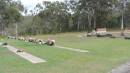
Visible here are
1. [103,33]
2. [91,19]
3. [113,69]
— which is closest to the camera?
[113,69]

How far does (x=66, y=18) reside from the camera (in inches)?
3140

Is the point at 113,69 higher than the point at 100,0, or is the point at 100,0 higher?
the point at 100,0

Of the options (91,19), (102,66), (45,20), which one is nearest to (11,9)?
(45,20)

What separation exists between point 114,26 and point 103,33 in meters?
31.6

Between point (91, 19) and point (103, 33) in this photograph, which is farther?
point (91, 19)

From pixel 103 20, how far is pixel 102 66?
6471 centimetres

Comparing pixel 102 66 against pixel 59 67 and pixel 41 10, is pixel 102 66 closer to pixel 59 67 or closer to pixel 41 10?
pixel 59 67

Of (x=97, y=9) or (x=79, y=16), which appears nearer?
(x=97, y=9)

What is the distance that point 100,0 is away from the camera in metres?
73.7

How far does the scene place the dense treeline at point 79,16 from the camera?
2963 inches

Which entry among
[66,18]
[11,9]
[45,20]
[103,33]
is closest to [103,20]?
[66,18]

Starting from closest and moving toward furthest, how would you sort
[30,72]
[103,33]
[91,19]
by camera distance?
[30,72], [103,33], [91,19]

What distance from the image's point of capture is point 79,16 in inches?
3105

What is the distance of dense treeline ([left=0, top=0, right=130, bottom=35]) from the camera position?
75.2m
